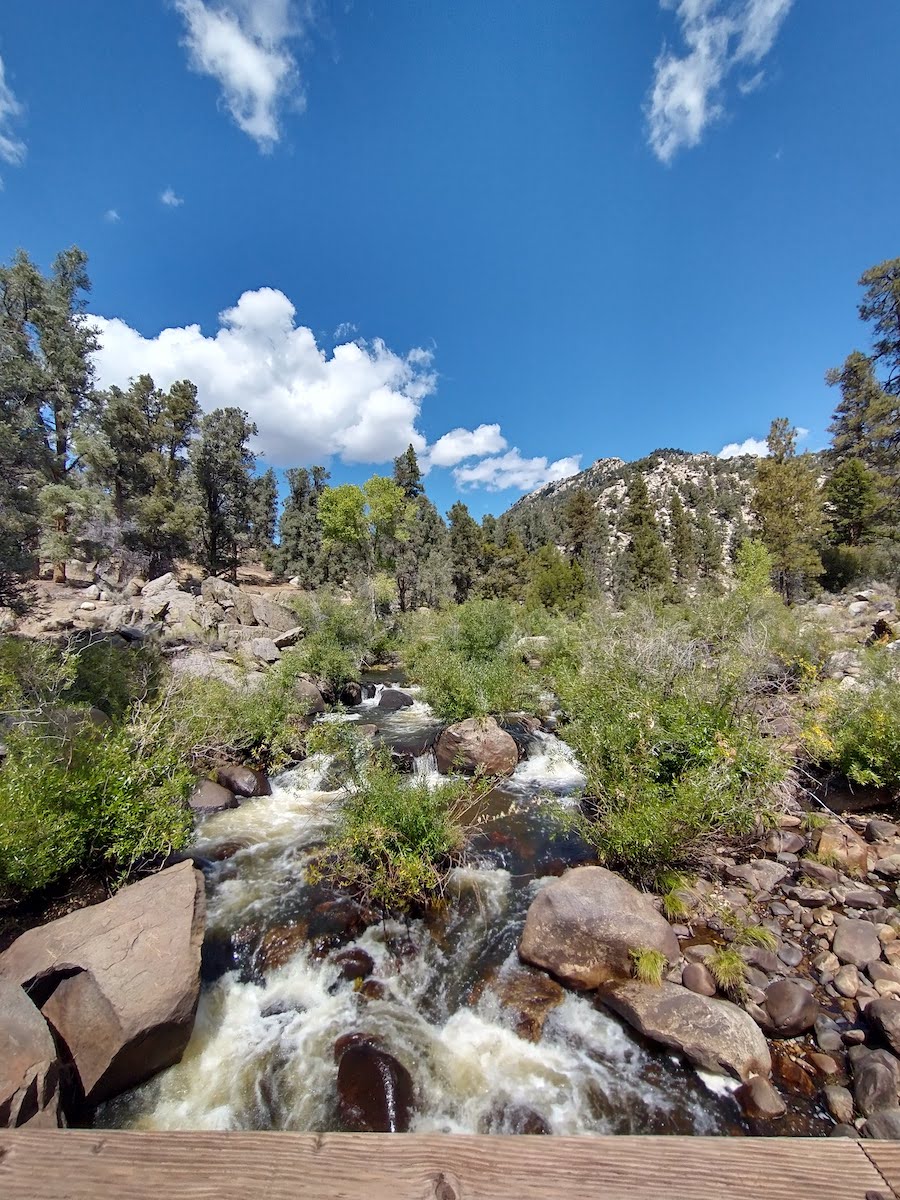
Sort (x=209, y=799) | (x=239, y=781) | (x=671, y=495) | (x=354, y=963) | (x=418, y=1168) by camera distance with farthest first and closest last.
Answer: (x=671, y=495) → (x=239, y=781) → (x=209, y=799) → (x=354, y=963) → (x=418, y=1168)

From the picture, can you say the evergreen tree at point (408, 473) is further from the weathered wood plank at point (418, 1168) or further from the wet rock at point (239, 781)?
the weathered wood plank at point (418, 1168)

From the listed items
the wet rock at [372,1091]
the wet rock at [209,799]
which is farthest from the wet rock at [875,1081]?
the wet rock at [209,799]

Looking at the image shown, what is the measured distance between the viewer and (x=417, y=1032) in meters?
5.45

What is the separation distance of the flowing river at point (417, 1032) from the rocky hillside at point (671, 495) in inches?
2354

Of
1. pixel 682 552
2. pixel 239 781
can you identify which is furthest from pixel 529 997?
pixel 682 552

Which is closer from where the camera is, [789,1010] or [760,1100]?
[760,1100]

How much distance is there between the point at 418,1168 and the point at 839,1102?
5647 millimetres

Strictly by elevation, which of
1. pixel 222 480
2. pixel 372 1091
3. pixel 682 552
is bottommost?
pixel 372 1091

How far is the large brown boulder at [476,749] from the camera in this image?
11883 mm

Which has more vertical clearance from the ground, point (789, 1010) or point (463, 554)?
point (463, 554)

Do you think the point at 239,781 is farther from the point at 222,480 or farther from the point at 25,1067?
the point at 222,480

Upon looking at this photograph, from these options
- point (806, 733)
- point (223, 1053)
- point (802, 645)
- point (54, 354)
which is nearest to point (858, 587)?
point (802, 645)

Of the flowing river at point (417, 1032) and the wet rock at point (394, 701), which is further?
the wet rock at point (394, 701)

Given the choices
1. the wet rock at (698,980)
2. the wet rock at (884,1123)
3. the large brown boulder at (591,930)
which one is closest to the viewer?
the wet rock at (884,1123)
